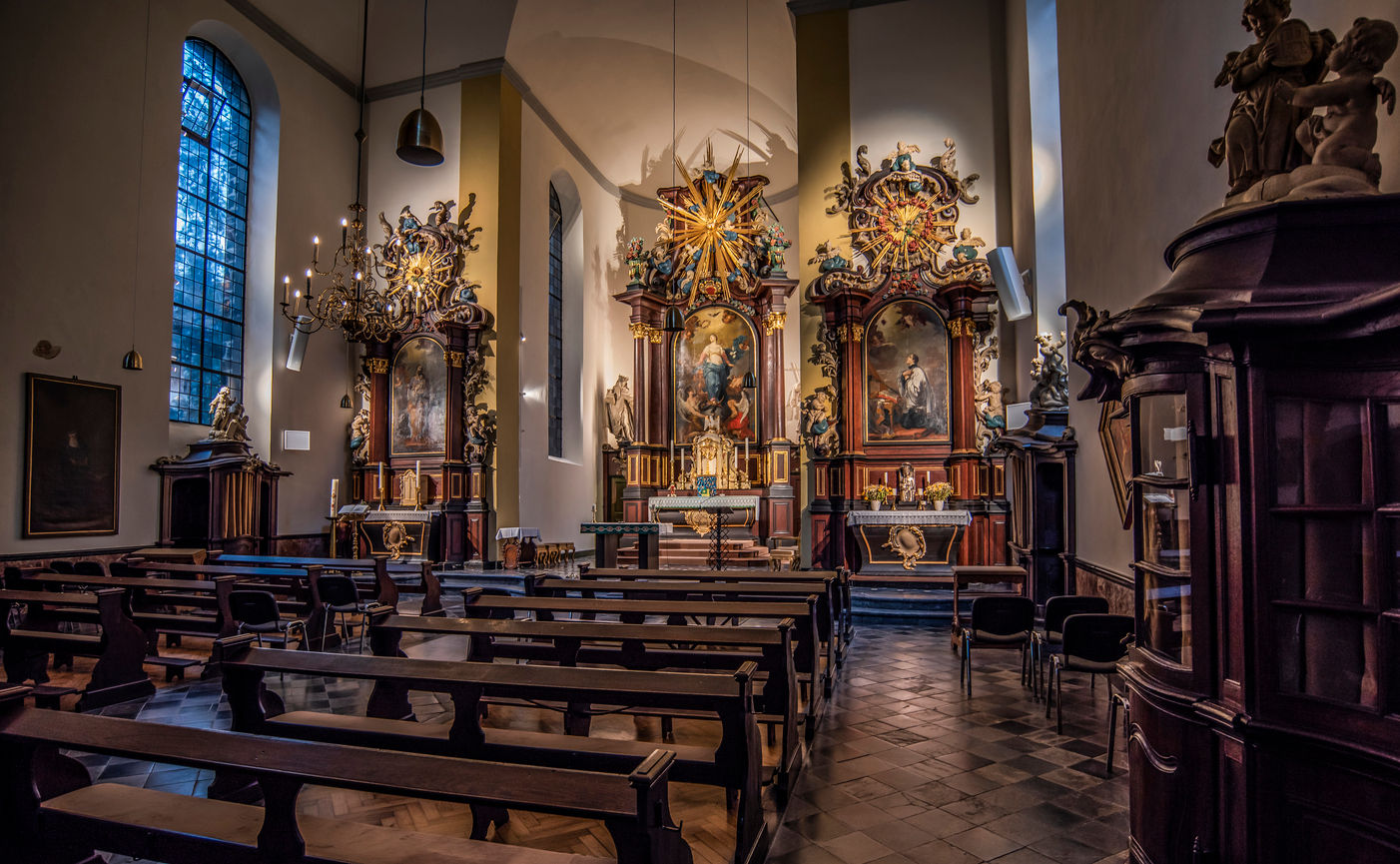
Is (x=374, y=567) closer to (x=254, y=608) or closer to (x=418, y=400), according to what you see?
(x=254, y=608)

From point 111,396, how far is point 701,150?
12421 mm

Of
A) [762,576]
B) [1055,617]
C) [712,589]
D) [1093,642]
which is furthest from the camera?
[762,576]

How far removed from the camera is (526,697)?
115 inches

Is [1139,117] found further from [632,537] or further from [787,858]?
[632,537]

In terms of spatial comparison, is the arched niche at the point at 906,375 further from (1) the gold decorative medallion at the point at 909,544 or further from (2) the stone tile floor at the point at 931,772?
(2) the stone tile floor at the point at 931,772

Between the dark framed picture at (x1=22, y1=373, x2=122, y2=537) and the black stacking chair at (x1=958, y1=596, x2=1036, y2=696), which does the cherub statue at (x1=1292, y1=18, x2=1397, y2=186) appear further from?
the dark framed picture at (x1=22, y1=373, x2=122, y2=537)

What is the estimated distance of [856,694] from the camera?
215 inches

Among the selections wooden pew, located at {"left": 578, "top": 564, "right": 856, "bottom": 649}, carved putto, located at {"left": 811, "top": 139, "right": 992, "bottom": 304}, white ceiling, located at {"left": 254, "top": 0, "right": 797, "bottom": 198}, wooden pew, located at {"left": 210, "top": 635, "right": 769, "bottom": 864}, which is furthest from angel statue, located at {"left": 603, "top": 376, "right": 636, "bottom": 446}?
wooden pew, located at {"left": 210, "top": 635, "right": 769, "bottom": 864}

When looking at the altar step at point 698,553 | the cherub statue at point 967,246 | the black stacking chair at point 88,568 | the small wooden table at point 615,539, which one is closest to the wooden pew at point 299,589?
the black stacking chair at point 88,568

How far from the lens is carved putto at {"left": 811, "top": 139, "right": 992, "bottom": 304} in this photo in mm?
11500

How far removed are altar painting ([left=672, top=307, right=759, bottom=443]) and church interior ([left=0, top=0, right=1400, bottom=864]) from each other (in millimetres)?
122

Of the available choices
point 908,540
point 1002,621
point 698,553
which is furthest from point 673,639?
point 698,553

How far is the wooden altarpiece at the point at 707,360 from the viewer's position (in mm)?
14594

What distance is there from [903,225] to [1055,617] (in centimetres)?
764
